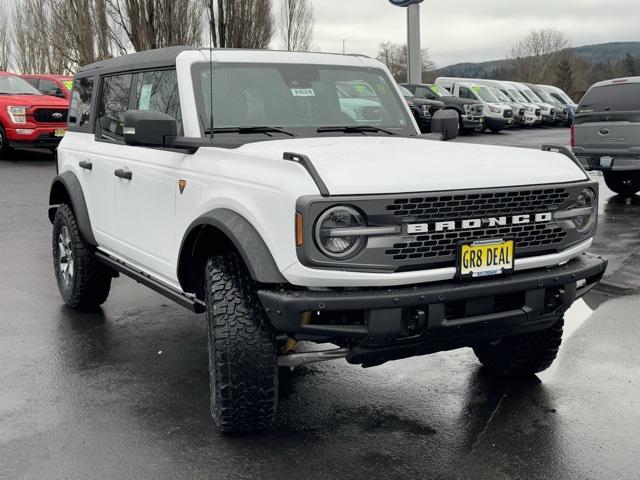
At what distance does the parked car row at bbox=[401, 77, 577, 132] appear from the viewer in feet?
88.3

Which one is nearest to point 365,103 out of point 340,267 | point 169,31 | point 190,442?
point 340,267

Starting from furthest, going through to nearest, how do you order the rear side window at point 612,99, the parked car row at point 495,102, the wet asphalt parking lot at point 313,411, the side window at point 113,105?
the parked car row at point 495,102 < the rear side window at point 612,99 < the side window at point 113,105 < the wet asphalt parking lot at point 313,411

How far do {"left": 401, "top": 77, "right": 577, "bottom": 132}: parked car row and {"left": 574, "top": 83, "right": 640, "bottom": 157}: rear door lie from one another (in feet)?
38.9

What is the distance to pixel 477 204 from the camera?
3.60m

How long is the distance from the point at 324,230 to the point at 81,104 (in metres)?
3.61

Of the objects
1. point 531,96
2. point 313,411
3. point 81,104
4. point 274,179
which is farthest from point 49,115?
point 531,96

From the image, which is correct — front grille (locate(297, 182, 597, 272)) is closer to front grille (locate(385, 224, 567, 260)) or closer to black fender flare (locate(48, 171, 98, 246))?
front grille (locate(385, 224, 567, 260))

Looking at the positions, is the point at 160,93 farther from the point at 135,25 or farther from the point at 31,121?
the point at 135,25

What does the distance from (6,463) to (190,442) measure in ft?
2.77

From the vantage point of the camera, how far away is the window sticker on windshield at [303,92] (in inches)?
195

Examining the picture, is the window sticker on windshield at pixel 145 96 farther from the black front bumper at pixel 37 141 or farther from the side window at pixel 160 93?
the black front bumper at pixel 37 141

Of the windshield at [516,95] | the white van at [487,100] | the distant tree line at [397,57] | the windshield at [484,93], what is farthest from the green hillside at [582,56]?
the white van at [487,100]

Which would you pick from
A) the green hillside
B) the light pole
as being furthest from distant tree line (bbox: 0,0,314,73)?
the green hillside

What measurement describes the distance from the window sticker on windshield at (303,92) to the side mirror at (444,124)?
0.91 meters
